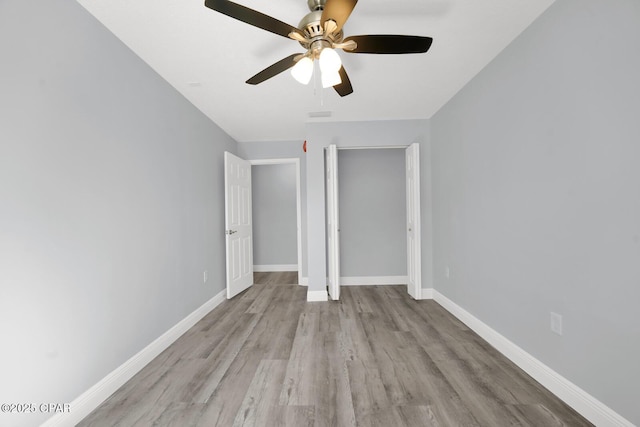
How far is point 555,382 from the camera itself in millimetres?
1770

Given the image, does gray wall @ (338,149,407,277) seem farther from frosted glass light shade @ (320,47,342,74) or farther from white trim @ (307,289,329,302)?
frosted glass light shade @ (320,47,342,74)

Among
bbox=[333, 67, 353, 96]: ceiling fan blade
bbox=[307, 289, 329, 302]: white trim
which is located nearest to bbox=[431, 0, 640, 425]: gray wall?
bbox=[333, 67, 353, 96]: ceiling fan blade

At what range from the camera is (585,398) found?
1.58 meters

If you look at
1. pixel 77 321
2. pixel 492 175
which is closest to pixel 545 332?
pixel 492 175

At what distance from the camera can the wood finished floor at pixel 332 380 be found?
1.61 m

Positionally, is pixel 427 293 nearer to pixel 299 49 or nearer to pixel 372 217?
pixel 372 217

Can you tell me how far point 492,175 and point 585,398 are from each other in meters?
1.63

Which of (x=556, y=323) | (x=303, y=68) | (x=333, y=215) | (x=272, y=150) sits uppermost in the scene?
(x=272, y=150)

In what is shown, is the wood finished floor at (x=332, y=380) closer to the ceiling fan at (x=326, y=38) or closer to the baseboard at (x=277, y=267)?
the ceiling fan at (x=326, y=38)

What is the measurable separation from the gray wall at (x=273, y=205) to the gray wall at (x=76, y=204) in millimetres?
3302

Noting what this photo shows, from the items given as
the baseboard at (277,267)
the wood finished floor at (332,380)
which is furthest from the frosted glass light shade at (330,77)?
the baseboard at (277,267)

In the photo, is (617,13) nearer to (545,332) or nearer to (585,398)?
(545,332)

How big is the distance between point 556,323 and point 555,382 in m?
0.37

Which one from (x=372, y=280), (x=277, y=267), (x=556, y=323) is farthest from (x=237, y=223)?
(x=556, y=323)
